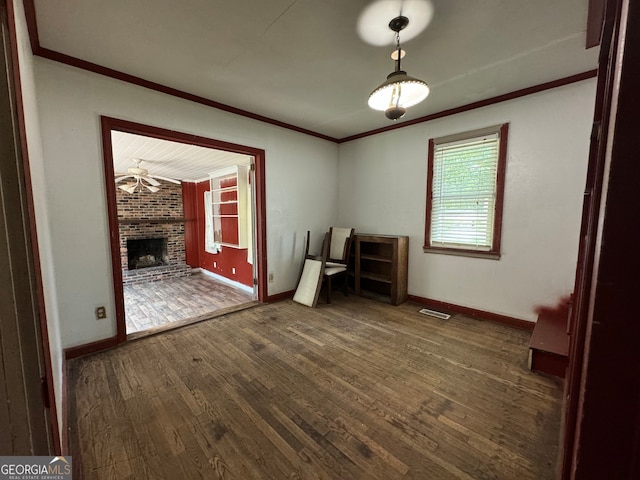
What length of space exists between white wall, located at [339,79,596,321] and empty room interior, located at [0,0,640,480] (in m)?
0.02

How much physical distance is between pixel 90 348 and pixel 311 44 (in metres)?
3.10

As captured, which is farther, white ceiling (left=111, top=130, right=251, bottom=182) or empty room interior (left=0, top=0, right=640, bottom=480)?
white ceiling (left=111, top=130, right=251, bottom=182)

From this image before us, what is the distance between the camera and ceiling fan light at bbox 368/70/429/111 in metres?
1.67

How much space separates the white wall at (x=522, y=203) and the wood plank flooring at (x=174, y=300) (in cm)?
272

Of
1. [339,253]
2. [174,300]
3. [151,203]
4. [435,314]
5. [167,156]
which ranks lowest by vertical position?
[174,300]

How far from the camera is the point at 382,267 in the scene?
395cm

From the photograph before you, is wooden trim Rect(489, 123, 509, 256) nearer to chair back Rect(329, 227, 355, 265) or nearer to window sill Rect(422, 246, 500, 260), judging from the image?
window sill Rect(422, 246, 500, 260)

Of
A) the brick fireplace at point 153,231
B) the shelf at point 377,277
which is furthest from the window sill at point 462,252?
the brick fireplace at point 153,231

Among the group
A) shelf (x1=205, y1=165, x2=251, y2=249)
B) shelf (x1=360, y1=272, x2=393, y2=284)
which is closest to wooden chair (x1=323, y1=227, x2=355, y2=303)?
shelf (x1=360, y1=272, x2=393, y2=284)

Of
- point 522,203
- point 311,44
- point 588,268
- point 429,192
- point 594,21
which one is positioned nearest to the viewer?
point 588,268

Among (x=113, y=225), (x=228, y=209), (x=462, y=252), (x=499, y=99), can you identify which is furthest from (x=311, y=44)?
(x=228, y=209)

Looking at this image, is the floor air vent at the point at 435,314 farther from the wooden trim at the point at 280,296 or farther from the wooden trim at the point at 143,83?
the wooden trim at the point at 143,83

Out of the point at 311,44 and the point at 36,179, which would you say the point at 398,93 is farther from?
the point at 36,179

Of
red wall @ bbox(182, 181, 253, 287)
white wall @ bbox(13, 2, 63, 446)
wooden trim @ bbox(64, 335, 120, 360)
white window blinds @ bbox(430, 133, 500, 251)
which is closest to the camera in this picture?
white wall @ bbox(13, 2, 63, 446)
